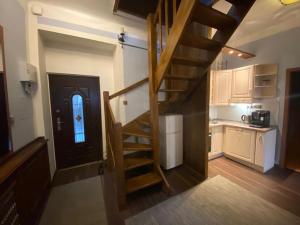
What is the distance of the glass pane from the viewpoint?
2.97m

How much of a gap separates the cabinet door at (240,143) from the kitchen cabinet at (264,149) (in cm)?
9

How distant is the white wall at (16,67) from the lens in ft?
5.13

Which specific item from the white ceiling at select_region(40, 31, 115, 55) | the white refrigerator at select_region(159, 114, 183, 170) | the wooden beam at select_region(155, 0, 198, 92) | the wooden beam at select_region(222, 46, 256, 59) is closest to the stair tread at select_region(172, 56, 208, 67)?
the wooden beam at select_region(155, 0, 198, 92)

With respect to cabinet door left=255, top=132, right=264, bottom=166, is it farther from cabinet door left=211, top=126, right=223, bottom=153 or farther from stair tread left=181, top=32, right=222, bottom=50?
stair tread left=181, top=32, right=222, bottom=50

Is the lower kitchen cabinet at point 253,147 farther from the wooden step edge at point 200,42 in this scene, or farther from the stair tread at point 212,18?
the stair tread at point 212,18

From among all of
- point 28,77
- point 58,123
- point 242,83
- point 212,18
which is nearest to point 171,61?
point 212,18

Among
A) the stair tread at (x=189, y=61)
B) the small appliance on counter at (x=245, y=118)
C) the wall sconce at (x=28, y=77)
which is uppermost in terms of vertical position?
the stair tread at (x=189, y=61)

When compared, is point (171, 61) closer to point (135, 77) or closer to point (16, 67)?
point (135, 77)

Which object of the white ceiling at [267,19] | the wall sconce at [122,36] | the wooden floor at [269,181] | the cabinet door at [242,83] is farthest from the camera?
the cabinet door at [242,83]

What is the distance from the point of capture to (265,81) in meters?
2.96

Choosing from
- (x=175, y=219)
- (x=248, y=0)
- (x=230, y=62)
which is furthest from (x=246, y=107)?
(x=175, y=219)

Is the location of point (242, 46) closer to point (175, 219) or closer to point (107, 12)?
point (107, 12)

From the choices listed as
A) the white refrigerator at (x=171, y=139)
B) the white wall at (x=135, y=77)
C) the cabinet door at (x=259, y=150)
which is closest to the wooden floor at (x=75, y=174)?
the white wall at (x=135, y=77)

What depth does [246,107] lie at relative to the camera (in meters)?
3.32
